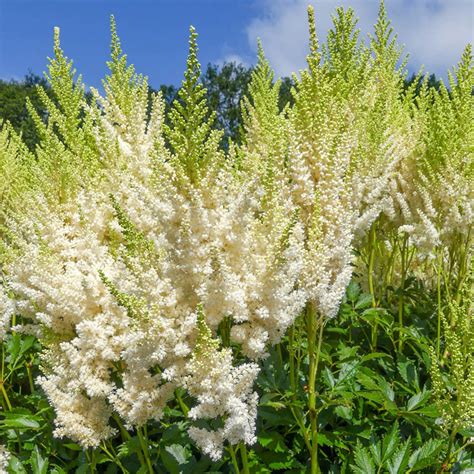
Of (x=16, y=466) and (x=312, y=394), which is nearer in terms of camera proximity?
(x=312, y=394)

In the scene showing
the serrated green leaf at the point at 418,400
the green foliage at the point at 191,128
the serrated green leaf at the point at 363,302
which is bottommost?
the serrated green leaf at the point at 418,400

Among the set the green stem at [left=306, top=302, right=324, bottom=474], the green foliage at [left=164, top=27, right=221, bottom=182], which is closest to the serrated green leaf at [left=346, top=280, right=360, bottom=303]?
the green stem at [left=306, top=302, right=324, bottom=474]

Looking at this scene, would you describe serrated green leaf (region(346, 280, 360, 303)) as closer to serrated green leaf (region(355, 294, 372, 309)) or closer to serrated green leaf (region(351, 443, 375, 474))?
serrated green leaf (region(355, 294, 372, 309))

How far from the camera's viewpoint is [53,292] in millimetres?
2637

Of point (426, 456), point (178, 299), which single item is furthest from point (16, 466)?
point (426, 456)

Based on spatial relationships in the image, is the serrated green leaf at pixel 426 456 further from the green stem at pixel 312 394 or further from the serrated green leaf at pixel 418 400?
the green stem at pixel 312 394

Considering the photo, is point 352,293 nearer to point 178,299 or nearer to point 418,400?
point 418,400

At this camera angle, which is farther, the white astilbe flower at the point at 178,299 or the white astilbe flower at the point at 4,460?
the white astilbe flower at the point at 4,460

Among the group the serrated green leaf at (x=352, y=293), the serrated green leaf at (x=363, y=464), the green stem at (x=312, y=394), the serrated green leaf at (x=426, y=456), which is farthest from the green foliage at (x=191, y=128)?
the serrated green leaf at (x=352, y=293)

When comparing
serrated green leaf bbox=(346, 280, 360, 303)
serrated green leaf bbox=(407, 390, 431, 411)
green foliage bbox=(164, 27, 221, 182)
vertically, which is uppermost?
green foliage bbox=(164, 27, 221, 182)

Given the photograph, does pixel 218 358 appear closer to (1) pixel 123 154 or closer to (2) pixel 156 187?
(2) pixel 156 187

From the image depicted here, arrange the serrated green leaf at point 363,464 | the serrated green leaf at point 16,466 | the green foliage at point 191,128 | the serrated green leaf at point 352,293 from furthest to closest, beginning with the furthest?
the serrated green leaf at point 352,293, the serrated green leaf at point 16,466, the serrated green leaf at point 363,464, the green foliage at point 191,128

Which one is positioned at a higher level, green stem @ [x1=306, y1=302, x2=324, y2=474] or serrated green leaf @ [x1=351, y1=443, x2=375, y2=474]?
green stem @ [x1=306, y1=302, x2=324, y2=474]

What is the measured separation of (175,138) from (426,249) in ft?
7.91
